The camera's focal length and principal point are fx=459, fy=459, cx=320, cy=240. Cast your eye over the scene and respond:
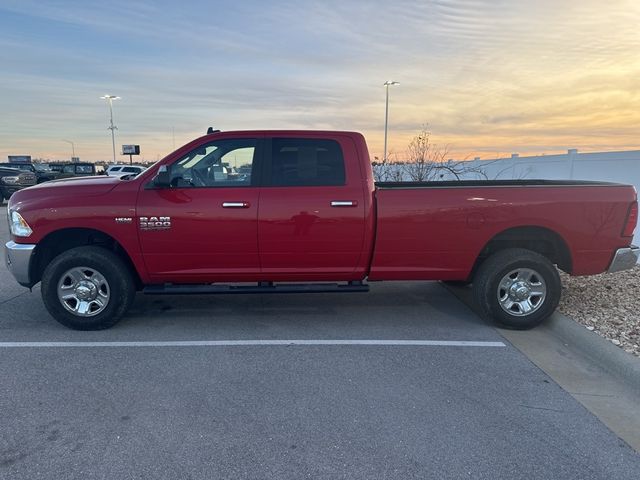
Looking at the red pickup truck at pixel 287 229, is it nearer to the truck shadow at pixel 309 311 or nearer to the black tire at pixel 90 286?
the black tire at pixel 90 286

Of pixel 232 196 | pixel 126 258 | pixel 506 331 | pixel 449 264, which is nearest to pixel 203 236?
pixel 232 196

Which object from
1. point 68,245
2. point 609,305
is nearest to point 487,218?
point 609,305

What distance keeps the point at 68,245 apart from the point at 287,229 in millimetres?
2490

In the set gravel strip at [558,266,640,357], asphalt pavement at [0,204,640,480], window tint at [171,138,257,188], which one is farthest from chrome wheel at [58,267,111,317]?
gravel strip at [558,266,640,357]

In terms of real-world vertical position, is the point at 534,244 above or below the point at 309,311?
above

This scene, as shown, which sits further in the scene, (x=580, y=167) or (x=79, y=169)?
(x=79, y=169)

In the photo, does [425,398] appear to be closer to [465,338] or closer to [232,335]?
[465,338]

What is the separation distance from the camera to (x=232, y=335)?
4836mm

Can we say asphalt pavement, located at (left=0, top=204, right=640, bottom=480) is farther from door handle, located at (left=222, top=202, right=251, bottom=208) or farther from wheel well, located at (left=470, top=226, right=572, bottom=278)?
door handle, located at (left=222, top=202, right=251, bottom=208)

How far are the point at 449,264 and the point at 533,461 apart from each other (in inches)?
98.1

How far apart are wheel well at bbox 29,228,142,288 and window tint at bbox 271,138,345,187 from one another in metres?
1.87

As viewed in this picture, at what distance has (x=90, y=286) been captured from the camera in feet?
16.0

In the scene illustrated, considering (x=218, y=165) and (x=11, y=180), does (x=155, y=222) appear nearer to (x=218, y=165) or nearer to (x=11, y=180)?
(x=218, y=165)

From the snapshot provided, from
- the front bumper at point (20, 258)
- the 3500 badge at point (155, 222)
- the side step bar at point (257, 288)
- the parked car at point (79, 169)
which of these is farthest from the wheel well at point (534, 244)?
the parked car at point (79, 169)
